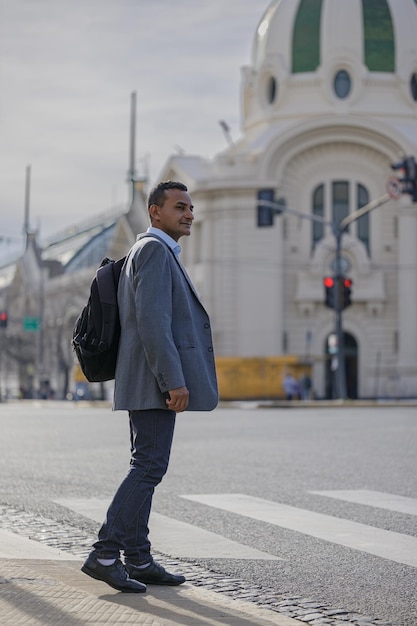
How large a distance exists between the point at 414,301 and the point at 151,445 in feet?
185

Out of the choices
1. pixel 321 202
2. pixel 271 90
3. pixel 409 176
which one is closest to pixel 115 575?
pixel 409 176

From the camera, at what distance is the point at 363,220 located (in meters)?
62.5

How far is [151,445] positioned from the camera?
5.97 meters

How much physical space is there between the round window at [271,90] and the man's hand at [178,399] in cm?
6117

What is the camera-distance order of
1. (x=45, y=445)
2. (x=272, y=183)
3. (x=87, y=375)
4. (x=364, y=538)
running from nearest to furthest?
(x=87, y=375) < (x=364, y=538) < (x=45, y=445) < (x=272, y=183)

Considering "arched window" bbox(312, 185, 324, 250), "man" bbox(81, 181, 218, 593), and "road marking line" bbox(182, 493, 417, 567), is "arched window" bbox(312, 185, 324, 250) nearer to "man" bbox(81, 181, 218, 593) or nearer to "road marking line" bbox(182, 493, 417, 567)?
"road marking line" bbox(182, 493, 417, 567)

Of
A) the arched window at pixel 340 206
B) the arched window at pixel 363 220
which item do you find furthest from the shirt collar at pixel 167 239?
the arched window at pixel 363 220

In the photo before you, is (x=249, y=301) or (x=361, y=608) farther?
(x=249, y=301)

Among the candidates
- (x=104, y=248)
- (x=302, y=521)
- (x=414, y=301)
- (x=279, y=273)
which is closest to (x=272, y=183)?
(x=279, y=273)

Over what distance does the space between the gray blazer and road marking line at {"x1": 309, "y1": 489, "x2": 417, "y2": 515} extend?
3466mm

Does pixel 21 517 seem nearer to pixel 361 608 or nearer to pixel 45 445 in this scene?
pixel 361 608

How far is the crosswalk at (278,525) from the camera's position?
7.27 meters

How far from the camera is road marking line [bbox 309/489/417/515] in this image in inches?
365

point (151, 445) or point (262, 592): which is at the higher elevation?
point (151, 445)
